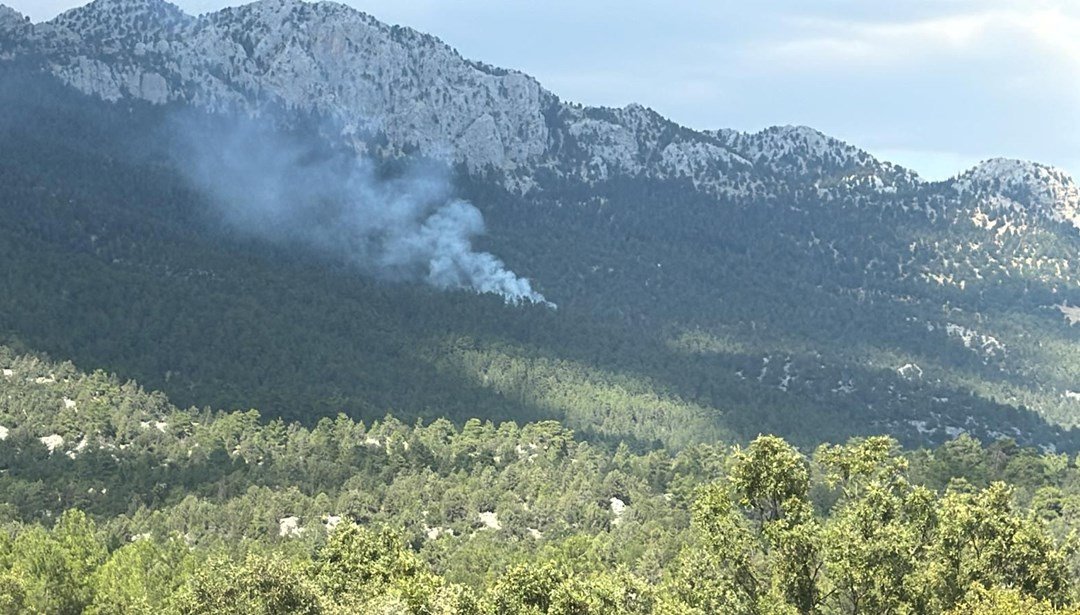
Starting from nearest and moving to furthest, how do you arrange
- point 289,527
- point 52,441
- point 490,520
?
1. point 289,527
2. point 490,520
3. point 52,441

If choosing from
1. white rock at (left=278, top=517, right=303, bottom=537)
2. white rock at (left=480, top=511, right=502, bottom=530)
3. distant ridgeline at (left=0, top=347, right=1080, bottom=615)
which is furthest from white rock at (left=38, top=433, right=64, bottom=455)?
white rock at (left=480, top=511, right=502, bottom=530)

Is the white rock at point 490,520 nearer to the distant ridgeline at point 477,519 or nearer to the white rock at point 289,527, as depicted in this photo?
the distant ridgeline at point 477,519

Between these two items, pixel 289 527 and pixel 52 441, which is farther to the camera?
pixel 52 441

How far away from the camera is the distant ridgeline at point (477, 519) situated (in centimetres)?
5153

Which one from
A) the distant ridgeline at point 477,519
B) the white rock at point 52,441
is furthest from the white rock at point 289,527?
the white rock at point 52,441

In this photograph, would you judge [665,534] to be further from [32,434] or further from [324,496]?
[32,434]

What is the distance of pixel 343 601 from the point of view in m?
61.4

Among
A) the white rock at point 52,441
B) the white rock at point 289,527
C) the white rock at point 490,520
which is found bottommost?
the white rock at point 52,441

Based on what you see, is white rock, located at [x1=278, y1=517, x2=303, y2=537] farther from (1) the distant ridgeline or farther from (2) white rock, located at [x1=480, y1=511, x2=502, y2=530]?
(2) white rock, located at [x1=480, y1=511, x2=502, y2=530]

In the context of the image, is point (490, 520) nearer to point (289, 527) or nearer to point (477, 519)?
point (477, 519)

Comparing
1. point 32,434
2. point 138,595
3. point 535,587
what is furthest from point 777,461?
point 32,434

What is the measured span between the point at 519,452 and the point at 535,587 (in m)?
128

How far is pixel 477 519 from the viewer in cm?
14200

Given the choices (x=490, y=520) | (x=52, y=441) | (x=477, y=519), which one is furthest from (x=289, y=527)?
(x=52, y=441)
